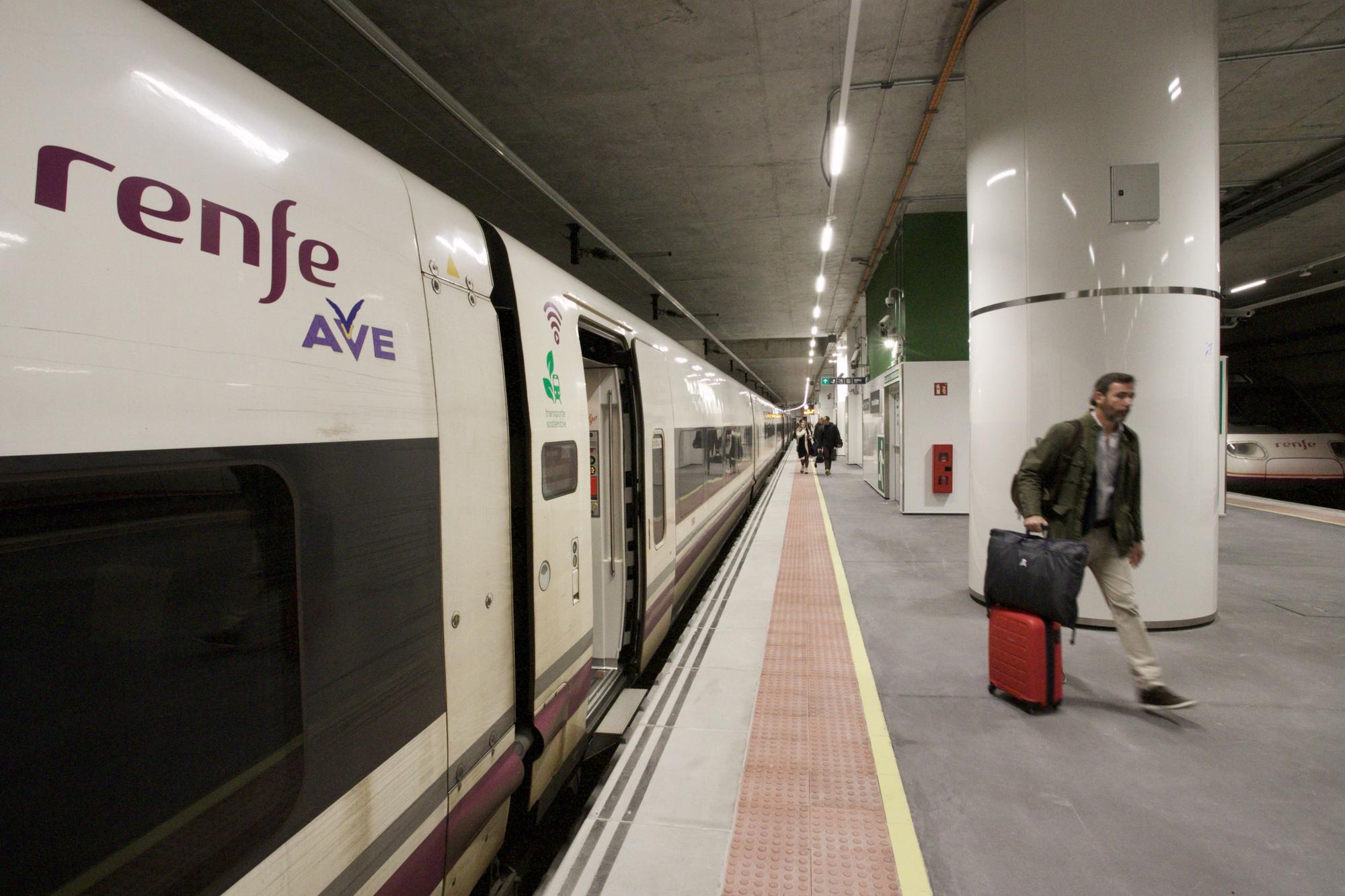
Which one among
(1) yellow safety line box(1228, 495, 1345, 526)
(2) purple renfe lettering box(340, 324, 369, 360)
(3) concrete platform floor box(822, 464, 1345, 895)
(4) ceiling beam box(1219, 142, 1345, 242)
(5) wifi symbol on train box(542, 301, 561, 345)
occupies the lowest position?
(3) concrete platform floor box(822, 464, 1345, 895)

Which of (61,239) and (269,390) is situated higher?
(61,239)

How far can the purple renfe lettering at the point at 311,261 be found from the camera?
1.24 m

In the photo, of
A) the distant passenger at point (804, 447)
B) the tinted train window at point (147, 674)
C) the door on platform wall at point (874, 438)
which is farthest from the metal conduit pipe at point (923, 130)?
the distant passenger at point (804, 447)

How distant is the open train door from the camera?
157 inches

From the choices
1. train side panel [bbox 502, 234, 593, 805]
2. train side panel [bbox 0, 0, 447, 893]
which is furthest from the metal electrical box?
train side panel [bbox 0, 0, 447, 893]

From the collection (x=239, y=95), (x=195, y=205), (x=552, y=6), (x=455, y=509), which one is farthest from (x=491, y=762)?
(x=552, y=6)

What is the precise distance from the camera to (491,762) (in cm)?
190

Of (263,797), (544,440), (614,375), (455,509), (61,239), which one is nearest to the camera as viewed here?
(61,239)

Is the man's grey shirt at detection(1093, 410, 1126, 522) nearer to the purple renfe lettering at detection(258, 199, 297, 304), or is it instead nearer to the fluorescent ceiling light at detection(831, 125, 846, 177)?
the fluorescent ceiling light at detection(831, 125, 846, 177)

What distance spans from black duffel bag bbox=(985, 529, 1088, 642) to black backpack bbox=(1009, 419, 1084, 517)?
0.24 metres

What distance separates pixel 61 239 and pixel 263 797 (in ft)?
3.29

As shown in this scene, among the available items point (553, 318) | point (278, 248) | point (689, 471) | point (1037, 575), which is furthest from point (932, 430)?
point (278, 248)

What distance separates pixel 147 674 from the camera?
0.93m

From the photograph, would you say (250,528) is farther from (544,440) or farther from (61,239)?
(544,440)
